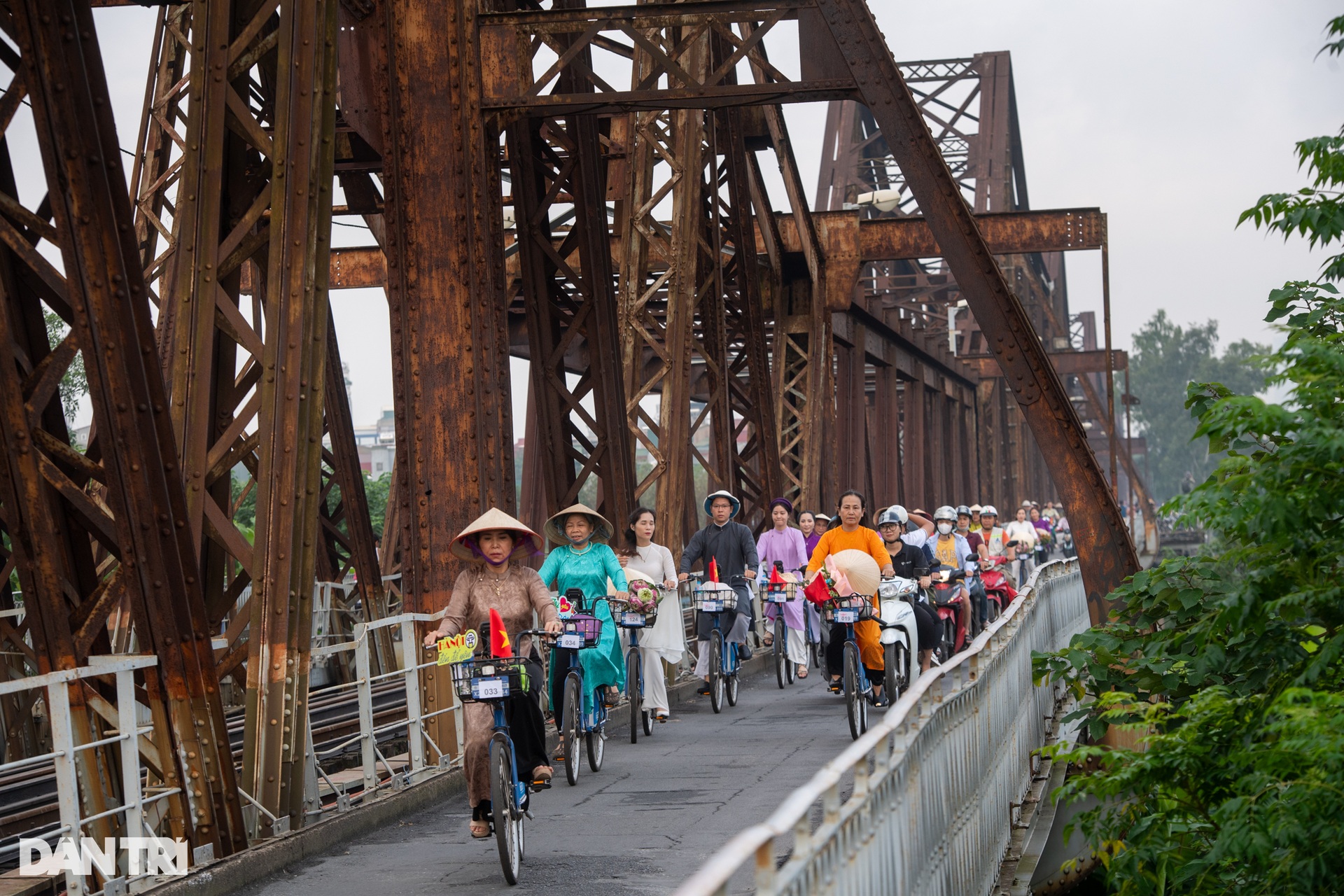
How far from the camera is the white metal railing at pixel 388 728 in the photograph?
29.0ft

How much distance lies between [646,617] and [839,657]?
196 cm

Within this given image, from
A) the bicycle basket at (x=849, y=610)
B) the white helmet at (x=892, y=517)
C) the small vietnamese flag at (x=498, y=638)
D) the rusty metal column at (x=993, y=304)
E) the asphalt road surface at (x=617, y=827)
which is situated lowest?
the asphalt road surface at (x=617, y=827)

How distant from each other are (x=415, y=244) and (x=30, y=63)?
4073 millimetres

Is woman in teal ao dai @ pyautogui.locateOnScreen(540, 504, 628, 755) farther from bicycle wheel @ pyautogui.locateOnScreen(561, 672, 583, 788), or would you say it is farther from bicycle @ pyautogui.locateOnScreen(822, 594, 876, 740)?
bicycle @ pyautogui.locateOnScreen(822, 594, 876, 740)

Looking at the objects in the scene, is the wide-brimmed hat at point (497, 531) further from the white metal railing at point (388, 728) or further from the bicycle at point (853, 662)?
the bicycle at point (853, 662)

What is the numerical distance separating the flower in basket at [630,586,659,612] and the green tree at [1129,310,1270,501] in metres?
149

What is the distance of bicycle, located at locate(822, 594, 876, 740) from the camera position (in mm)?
11891

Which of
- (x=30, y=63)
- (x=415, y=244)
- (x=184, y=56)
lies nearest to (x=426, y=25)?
(x=415, y=244)

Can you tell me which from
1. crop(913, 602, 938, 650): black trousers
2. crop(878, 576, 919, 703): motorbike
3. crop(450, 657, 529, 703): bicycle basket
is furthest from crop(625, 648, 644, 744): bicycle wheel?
crop(450, 657, 529, 703): bicycle basket

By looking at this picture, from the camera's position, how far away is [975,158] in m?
58.0

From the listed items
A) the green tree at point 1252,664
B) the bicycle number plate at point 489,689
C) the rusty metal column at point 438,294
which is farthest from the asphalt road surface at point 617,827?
the green tree at point 1252,664

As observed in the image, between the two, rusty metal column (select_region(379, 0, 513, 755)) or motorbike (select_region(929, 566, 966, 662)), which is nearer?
rusty metal column (select_region(379, 0, 513, 755))

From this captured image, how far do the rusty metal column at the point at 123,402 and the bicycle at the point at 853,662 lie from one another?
226 inches

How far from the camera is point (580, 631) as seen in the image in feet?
32.4
